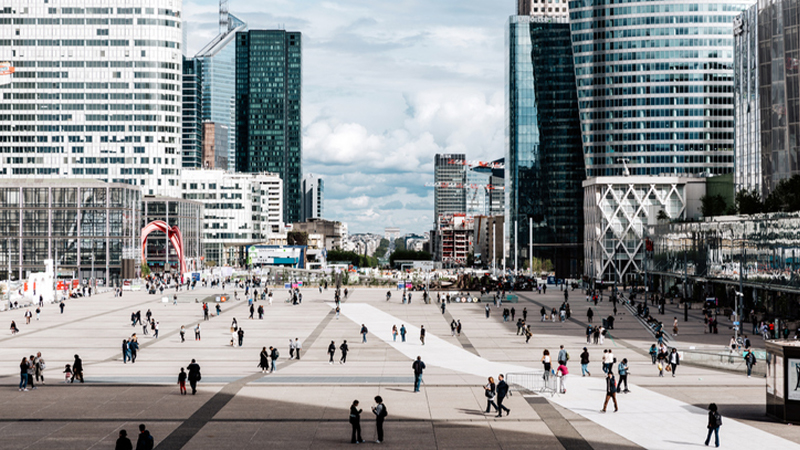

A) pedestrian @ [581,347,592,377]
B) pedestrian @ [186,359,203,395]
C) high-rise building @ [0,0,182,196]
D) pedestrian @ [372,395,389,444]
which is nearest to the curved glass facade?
high-rise building @ [0,0,182,196]

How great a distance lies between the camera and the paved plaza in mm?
24328

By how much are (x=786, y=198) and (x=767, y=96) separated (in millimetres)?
35178

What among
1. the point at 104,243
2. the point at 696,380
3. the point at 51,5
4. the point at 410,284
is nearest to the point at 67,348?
the point at 696,380

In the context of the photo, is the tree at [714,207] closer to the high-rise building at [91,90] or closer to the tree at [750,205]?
the tree at [750,205]

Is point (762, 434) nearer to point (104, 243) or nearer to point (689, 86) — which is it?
point (104, 243)

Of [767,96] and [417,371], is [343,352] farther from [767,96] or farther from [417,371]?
[767,96]

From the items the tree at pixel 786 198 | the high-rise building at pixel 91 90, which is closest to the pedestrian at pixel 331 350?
the tree at pixel 786 198

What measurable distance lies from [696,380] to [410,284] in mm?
77543

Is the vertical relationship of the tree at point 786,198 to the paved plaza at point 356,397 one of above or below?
above

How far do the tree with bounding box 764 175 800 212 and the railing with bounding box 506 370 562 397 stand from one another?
6111 centimetres

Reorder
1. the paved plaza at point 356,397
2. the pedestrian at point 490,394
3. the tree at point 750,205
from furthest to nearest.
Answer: the tree at point 750,205 → the pedestrian at point 490,394 → the paved plaza at point 356,397

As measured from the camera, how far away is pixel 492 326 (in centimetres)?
6141

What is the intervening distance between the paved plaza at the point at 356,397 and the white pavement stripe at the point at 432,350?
152 mm

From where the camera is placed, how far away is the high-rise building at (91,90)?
172 m
